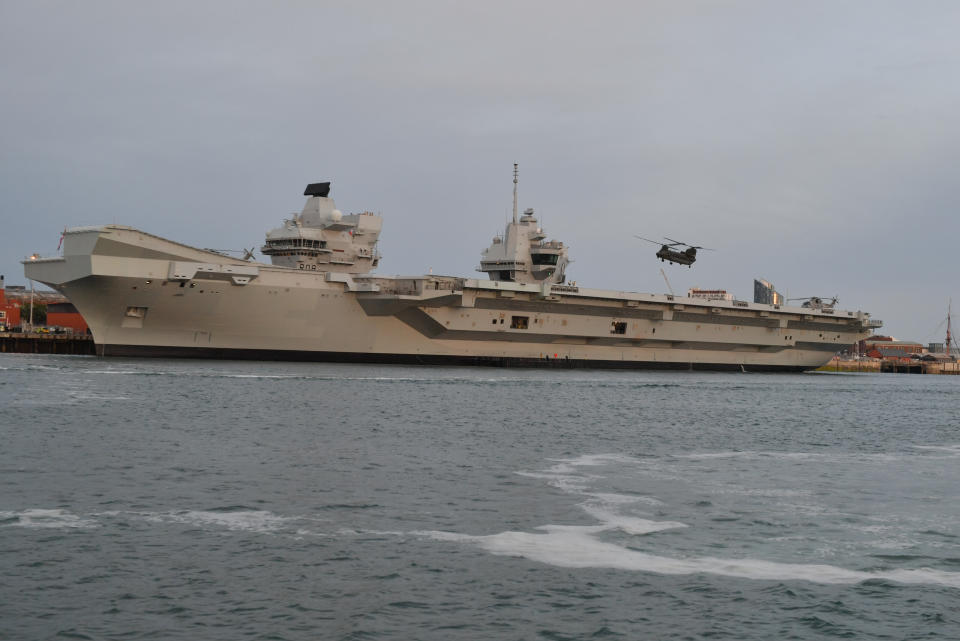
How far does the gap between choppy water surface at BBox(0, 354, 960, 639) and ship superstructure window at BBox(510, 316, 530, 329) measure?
81.3ft

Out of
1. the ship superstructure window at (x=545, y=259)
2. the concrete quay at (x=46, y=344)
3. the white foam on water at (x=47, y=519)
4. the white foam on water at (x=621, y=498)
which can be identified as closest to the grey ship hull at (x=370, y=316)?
the ship superstructure window at (x=545, y=259)

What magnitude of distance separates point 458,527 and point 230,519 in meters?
2.67

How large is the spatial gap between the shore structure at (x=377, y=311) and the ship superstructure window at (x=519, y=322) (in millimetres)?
105

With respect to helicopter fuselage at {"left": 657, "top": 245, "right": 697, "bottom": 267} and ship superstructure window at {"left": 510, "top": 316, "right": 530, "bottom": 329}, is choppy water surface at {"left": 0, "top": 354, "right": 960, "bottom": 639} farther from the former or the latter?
helicopter fuselage at {"left": 657, "top": 245, "right": 697, "bottom": 267}

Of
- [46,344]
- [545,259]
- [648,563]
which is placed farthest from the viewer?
[46,344]

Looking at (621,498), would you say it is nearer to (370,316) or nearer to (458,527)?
(458,527)

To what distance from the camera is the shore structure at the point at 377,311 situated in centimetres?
3947

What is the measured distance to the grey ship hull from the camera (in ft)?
128

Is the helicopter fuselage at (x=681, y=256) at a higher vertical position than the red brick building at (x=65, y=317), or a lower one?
higher

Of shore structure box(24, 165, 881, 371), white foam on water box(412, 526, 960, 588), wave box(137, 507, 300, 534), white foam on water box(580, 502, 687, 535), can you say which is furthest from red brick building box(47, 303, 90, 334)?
white foam on water box(412, 526, 960, 588)

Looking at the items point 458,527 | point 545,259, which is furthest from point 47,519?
point 545,259

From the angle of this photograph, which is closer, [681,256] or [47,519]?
[47,519]

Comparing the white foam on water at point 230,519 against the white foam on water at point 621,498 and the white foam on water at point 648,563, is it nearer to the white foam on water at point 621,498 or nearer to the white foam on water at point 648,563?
the white foam on water at point 648,563

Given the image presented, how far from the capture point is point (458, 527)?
1134 cm
